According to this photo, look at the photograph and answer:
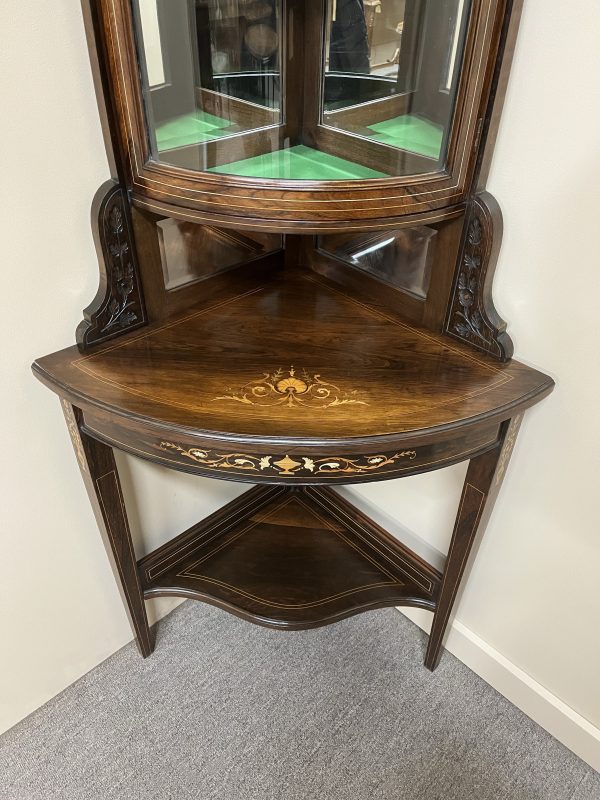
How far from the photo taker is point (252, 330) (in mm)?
958

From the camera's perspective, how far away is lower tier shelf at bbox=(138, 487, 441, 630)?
113 cm

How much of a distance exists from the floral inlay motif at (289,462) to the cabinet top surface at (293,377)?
0.04 m

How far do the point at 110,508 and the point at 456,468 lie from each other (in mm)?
645

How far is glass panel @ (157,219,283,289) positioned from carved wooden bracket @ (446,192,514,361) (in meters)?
0.38

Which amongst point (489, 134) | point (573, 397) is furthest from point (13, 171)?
point (573, 397)

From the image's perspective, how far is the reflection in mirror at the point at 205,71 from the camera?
74 centimetres

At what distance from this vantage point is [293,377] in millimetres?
851

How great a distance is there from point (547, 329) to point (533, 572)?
0.47 metres

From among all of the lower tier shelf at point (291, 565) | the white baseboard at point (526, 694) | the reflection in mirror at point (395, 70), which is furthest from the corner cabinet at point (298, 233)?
the white baseboard at point (526, 694)

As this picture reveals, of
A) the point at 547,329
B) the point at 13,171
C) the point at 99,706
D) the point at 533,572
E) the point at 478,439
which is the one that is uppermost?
the point at 13,171

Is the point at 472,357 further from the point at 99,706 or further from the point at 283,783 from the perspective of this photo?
the point at 99,706

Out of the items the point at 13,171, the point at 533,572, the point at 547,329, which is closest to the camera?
the point at 13,171

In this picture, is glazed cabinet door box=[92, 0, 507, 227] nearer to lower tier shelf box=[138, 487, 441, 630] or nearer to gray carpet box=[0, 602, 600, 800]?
lower tier shelf box=[138, 487, 441, 630]

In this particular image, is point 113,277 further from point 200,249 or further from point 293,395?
point 293,395
